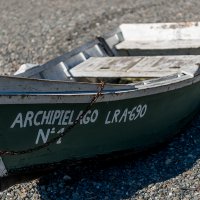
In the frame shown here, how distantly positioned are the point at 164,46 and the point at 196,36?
29.6 inches

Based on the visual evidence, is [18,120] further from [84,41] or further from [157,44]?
[84,41]

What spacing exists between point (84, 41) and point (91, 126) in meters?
8.72

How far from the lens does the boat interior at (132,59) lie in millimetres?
8641

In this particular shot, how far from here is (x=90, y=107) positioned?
6.93m

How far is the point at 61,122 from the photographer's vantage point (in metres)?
6.86

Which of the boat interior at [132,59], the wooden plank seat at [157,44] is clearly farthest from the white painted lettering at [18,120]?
the wooden plank seat at [157,44]

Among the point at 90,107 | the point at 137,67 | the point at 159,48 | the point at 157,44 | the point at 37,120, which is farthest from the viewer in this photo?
the point at 157,44

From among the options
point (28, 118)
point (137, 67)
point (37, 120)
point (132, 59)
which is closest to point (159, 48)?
point (132, 59)

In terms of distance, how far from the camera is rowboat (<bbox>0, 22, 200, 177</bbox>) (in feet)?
21.4

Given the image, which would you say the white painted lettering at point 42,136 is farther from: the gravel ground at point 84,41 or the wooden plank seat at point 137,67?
the wooden plank seat at point 137,67

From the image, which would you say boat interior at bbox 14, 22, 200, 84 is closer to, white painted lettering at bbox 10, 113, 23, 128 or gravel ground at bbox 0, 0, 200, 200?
gravel ground at bbox 0, 0, 200, 200

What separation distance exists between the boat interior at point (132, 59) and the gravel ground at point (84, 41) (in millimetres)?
1123

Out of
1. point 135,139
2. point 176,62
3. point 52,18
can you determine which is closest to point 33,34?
point 52,18

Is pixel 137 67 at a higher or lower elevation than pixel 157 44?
higher
